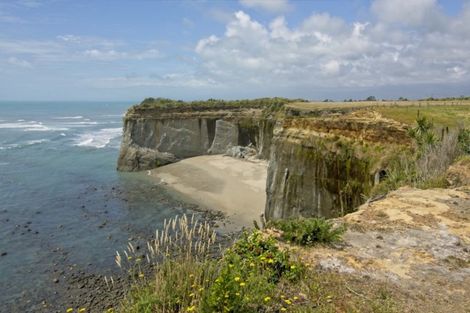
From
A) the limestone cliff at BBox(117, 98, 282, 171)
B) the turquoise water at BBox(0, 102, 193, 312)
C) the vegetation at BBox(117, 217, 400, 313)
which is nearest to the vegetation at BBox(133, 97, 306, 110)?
the limestone cliff at BBox(117, 98, 282, 171)

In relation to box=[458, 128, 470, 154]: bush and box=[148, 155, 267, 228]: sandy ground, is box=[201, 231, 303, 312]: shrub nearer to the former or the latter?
box=[458, 128, 470, 154]: bush

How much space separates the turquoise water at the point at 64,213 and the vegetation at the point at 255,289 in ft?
49.1

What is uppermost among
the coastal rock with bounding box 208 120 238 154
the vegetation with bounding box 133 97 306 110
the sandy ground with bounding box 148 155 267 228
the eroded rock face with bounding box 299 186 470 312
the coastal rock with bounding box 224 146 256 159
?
the vegetation with bounding box 133 97 306 110

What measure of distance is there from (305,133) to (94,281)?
566 inches

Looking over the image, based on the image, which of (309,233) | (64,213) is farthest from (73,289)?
(309,233)

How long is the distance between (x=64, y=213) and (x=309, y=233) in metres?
28.7

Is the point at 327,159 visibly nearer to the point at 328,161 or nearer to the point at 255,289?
the point at 328,161

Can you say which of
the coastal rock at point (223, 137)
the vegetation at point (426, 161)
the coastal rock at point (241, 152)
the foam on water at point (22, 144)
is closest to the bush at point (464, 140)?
the vegetation at point (426, 161)

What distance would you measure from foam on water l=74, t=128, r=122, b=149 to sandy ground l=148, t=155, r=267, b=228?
2679cm

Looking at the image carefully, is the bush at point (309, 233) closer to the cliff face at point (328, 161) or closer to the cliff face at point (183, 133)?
the cliff face at point (328, 161)

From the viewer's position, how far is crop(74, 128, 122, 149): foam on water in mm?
71188

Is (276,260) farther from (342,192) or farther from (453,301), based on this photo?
(342,192)

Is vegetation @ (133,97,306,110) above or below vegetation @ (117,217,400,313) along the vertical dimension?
above

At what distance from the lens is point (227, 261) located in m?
7.01
